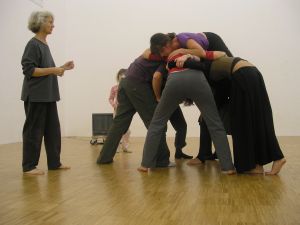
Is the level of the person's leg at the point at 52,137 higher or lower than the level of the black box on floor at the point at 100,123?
higher

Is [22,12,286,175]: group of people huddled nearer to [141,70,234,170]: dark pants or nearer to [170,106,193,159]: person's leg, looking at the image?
[141,70,234,170]: dark pants

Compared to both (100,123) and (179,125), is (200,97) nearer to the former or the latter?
(179,125)

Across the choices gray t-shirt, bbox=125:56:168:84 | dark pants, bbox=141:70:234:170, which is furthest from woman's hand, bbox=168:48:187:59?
gray t-shirt, bbox=125:56:168:84

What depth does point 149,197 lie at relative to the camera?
5.93 ft

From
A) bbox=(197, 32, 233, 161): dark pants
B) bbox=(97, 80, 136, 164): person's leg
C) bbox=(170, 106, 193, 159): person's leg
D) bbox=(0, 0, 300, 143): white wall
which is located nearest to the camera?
bbox=(197, 32, 233, 161): dark pants

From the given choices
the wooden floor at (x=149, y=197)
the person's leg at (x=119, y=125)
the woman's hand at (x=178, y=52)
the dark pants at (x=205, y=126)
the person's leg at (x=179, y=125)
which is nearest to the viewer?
the wooden floor at (x=149, y=197)

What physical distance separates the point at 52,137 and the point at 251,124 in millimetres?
1358

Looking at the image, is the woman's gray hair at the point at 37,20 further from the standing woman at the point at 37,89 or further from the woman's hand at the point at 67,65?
the woman's hand at the point at 67,65

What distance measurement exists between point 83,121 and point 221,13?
10.0 feet

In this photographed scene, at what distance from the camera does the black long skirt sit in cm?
244

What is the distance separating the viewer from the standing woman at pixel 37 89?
262 cm

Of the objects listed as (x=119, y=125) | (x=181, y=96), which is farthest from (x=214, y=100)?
(x=119, y=125)

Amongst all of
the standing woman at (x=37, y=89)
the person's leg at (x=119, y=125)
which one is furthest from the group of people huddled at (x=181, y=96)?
the person's leg at (x=119, y=125)

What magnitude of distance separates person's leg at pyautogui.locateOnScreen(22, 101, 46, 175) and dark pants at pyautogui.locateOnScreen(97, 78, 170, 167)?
0.62 m
